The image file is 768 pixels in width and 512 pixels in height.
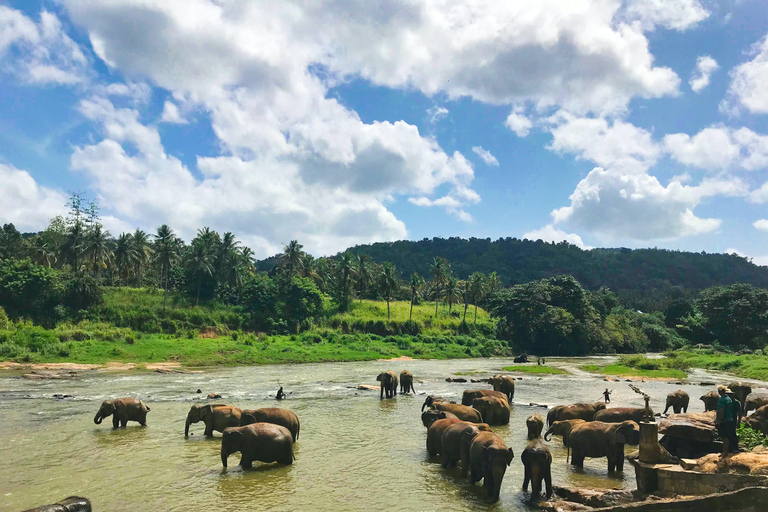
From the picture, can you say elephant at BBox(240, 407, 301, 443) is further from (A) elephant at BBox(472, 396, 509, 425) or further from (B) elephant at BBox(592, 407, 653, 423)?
(B) elephant at BBox(592, 407, 653, 423)

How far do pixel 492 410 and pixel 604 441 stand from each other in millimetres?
7067

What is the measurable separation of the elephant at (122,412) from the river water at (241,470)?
1.46 ft

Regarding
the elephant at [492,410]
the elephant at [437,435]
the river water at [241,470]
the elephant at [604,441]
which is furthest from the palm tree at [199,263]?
the elephant at [604,441]

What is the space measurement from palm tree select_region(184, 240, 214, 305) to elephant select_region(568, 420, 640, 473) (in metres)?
74.3

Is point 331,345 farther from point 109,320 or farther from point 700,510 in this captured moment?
point 700,510

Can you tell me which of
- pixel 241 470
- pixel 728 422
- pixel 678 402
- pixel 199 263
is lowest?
pixel 241 470

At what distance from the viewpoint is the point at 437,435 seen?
15.5 m

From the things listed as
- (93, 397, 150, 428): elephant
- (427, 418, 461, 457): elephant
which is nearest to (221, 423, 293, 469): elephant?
(427, 418, 461, 457): elephant

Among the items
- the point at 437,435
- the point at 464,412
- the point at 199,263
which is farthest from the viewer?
the point at 199,263

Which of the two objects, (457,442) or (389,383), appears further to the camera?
(389,383)

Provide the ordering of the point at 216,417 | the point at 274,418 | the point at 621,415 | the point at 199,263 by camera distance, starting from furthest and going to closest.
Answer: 1. the point at 199,263
2. the point at 216,417
3. the point at 621,415
4. the point at 274,418

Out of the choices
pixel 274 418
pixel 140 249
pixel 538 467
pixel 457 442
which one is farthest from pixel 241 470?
pixel 140 249

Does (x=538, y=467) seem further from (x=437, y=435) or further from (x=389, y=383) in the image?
(x=389, y=383)

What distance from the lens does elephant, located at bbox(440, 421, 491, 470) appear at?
536 inches
